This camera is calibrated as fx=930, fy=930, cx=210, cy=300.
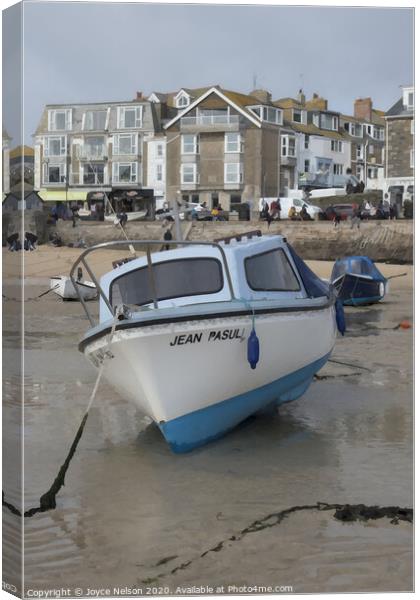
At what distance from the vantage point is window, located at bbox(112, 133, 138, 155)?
727 cm

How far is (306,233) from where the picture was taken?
378 inches

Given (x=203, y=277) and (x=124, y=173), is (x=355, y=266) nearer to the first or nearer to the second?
(x=203, y=277)

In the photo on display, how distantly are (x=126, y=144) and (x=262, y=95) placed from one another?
1.17 meters

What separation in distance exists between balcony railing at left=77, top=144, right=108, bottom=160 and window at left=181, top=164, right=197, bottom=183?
26.4 inches

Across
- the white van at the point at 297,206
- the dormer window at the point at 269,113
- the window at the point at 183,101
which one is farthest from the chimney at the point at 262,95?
the white van at the point at 297,206

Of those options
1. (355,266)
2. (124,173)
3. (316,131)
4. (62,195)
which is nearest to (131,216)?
(124,173)

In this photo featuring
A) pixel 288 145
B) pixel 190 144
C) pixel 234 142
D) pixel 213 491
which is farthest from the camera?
pixel 234 142

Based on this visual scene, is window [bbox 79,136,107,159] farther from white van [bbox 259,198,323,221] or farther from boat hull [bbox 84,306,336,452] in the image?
white van [bbox 259,198,323,221]

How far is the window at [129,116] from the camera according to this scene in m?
6.88

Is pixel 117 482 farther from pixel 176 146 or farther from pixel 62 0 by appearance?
pixel 62 0

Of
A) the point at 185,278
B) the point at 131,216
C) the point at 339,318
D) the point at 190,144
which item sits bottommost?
the point at 339,318

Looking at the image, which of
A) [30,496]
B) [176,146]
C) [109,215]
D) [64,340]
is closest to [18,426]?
[30,496]

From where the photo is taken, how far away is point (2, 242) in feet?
21.6

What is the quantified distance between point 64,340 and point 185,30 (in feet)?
26.3
